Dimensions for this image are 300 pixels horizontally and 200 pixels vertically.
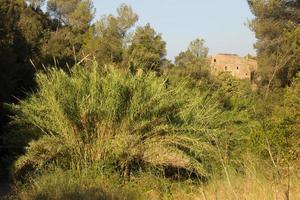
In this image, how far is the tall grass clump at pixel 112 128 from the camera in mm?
9414

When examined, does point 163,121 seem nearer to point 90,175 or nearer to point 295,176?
point 90,175

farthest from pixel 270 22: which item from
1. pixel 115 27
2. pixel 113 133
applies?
pixel 113 133

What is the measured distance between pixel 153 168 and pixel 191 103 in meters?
1.89

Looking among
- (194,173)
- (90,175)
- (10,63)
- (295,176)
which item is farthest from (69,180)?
(10,63)

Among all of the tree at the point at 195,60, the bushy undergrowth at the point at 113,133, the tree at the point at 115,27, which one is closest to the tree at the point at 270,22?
the tree at the point at 195,60

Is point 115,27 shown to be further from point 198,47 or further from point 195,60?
point 195,60

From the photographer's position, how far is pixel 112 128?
9609 millimetres

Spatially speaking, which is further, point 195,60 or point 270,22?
point 270,22

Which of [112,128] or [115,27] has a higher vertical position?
[115,27]

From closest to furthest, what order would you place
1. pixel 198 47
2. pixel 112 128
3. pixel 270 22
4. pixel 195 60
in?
1. pixel 112 128
2. pixel 195 60
3. pixel 270 22
4. pixel 198 47

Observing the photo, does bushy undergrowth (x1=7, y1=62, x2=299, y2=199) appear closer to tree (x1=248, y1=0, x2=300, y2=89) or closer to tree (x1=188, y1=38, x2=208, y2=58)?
tree (x1=248, y1=0, x2=300, y2=89)

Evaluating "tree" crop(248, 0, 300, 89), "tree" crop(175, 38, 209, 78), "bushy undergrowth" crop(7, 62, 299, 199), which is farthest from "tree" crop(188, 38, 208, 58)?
"bushy undergrowth" crop(7, 62, 299, 199)

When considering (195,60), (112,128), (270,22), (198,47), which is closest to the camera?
(112,128)

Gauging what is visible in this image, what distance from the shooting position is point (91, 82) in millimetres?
9898
